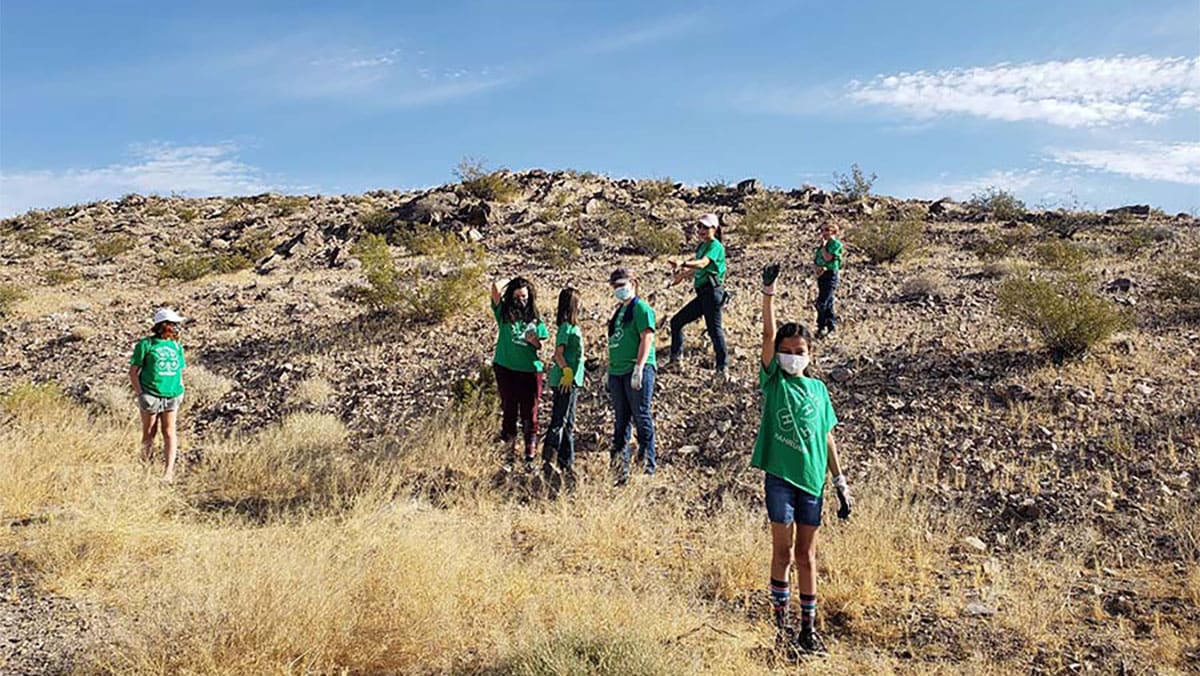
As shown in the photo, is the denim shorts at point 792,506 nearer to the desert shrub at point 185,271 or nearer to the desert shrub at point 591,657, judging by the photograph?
the desert shrub at point 591,657

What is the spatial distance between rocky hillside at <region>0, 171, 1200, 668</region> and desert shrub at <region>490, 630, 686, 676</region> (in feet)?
7.80

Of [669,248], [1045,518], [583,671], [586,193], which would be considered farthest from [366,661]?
[586,193]

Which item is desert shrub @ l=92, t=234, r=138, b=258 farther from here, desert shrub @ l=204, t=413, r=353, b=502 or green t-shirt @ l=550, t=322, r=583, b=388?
green t-shirt @ l=550, t=322, r=583, b=388

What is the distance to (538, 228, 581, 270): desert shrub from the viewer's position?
53.9ft

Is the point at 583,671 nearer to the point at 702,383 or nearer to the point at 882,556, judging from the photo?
the point at 882,556

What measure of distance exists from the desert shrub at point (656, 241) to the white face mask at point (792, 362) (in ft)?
44.1

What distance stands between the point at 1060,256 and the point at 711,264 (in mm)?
9115

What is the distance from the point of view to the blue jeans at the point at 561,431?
626 centimetres

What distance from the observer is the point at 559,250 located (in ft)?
55.9

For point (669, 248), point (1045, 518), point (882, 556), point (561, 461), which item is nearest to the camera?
point (882, 556)

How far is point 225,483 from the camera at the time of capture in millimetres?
6641

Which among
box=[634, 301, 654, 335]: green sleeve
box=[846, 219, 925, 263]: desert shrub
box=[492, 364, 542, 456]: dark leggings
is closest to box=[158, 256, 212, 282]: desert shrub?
box=[492, 364, 542, 456]: dark leggings

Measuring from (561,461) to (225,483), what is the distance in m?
2.91

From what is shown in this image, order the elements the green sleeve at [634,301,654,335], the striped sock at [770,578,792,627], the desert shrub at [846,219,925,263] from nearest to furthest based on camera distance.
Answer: the striped sock at [770,578,792,627] → the green sleeve at [634,301,654,335] → the desert shrub at [846,219,925,263]
